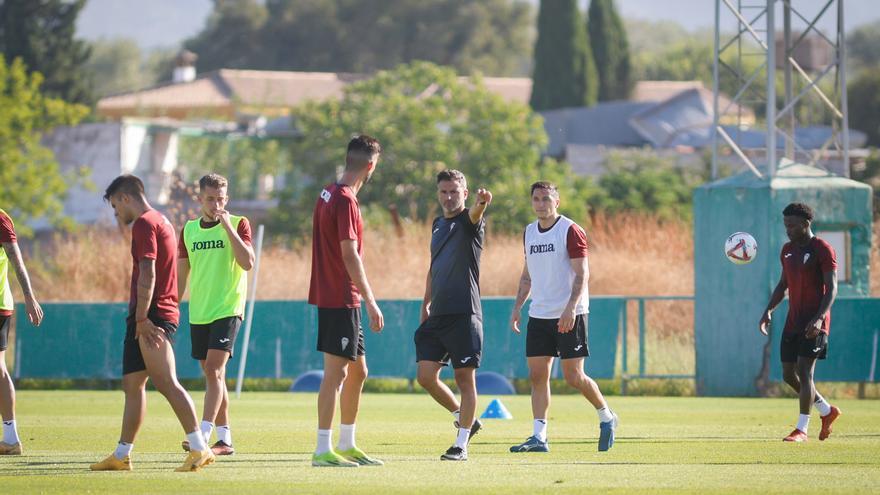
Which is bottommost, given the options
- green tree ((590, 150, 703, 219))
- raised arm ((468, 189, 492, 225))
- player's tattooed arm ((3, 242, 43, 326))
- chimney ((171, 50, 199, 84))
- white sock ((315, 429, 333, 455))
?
white sock ((315, 429, 333, 455))

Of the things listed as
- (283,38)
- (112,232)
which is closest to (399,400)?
(112,232)

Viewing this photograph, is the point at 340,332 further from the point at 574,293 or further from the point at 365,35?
the point at 365,35

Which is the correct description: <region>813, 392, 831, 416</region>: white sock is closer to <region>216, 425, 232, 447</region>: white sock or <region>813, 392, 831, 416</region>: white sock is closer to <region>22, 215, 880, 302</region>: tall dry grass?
<region>216, 425, 232, 447</region>: white sock

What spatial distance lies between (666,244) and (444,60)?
218ft

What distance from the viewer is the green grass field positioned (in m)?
9.61

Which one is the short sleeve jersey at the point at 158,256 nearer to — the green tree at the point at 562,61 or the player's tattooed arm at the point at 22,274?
the player's tattooed arm at the point at 22,274

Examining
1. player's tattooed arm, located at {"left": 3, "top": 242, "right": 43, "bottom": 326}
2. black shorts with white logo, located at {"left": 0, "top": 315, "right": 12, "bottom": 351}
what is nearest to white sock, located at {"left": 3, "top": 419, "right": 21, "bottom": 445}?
black shorts with white logo, located at {"left": 0, "top": 315, "right": 12, "bottom": 351}

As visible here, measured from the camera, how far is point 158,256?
10094 millimetres

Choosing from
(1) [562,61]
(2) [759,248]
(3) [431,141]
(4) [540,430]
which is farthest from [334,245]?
(1) [562,61]

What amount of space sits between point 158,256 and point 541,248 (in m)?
3.30

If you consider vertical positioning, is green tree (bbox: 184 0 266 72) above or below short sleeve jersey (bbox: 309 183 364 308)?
above

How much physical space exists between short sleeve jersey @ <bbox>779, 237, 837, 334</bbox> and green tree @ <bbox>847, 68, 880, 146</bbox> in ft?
227

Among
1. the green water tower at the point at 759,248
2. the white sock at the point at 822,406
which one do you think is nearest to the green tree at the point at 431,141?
the green water tower at the point at 759,248

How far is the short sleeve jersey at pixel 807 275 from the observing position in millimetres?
13023
